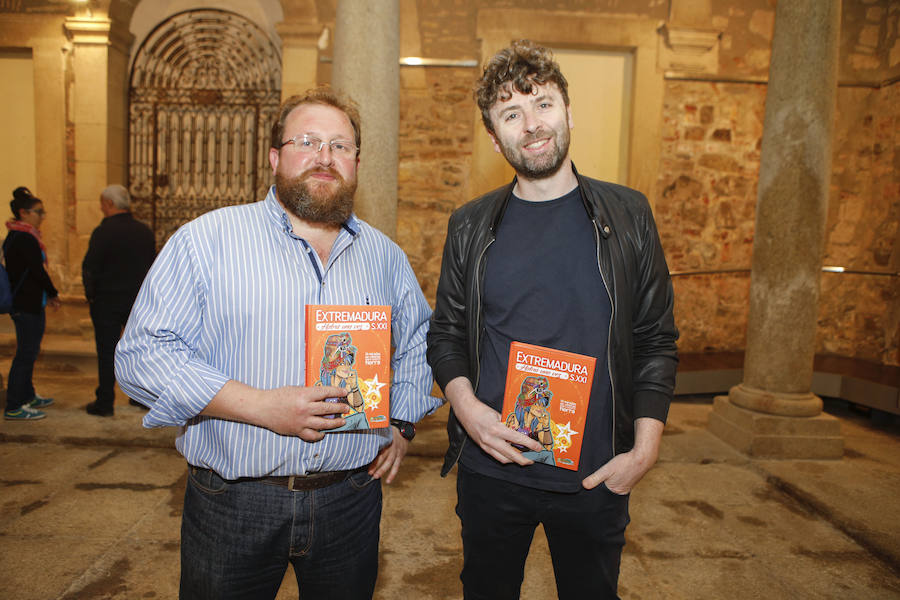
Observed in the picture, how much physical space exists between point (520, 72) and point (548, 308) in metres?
0.64

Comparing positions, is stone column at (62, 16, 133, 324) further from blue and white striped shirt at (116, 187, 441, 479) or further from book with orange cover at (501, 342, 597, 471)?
book with orange cover at (501, 342, 597, 471)

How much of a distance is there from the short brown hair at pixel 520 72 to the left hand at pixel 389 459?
0.99 metres

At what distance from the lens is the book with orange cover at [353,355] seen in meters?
1.38

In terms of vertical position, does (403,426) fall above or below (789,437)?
above

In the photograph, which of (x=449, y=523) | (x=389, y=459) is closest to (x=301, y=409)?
(x=389, y=459)

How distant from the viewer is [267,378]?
4.95 feet

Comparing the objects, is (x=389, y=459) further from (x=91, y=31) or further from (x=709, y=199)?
(x=91, y=31)

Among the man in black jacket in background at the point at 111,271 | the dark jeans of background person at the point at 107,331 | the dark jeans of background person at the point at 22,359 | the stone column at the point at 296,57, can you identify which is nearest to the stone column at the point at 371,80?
the man in black jacket in background at the point at 111,271

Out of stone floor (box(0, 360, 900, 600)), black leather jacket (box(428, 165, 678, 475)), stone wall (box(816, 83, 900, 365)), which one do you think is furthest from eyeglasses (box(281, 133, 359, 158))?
stone wall (box(816, 83, 900, 365))

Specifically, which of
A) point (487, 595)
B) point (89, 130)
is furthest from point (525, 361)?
point (89, 130)

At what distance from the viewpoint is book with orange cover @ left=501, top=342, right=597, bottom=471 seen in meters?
1.46

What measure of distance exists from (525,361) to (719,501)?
286 centimetres

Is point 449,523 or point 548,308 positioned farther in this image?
point 449,523

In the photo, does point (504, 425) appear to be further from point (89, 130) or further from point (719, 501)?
point (89, 130)
